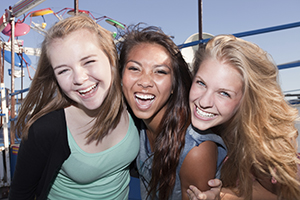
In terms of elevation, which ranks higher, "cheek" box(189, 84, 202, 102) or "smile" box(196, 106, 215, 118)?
"cheek" box(189, 84, 202, 102)

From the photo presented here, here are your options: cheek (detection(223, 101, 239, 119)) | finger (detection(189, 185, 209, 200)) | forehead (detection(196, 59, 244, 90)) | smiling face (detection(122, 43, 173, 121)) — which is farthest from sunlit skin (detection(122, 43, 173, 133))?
finger (detection(189, 185, 209, 200))

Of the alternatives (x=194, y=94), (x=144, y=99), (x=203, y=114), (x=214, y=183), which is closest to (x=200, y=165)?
(x=214, y=183)

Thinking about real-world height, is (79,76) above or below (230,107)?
above

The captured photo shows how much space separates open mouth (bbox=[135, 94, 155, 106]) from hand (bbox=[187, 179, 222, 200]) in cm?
57

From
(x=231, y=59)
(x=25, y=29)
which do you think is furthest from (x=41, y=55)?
(x=25, y=29)

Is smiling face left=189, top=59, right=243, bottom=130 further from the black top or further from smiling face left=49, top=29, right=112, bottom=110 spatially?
the black top

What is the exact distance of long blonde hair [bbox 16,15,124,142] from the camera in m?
1.42

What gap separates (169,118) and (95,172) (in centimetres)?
57

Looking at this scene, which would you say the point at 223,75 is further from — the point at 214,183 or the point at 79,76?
the point at 79,76

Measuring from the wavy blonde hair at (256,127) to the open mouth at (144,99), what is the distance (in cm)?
39

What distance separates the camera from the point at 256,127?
161 cm

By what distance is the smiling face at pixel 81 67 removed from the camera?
4.36 ft

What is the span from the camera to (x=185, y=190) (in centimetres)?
146

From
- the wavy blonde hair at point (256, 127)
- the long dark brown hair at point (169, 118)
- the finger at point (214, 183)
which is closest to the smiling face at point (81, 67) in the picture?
the long dark brown hair at point (169, 118)
